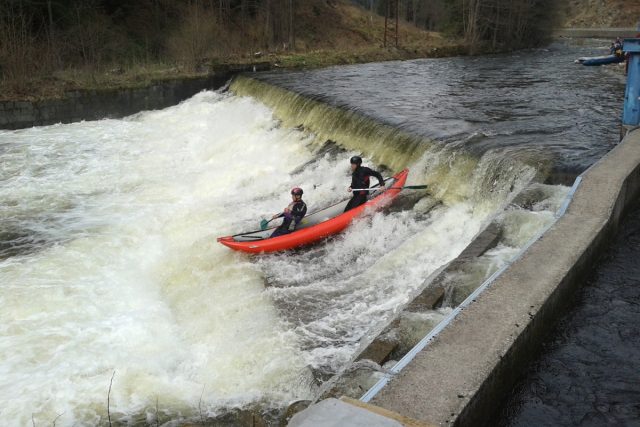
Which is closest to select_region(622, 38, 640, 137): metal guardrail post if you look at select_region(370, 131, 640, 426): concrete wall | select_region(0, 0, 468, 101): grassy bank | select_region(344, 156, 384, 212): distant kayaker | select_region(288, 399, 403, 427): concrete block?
select_region(370, 131, 640, 426): concrete wall

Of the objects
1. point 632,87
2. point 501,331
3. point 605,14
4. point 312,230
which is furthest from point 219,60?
point 605,14

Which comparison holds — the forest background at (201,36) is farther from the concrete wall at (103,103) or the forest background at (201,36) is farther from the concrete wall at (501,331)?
the concrete wall at (501,331)

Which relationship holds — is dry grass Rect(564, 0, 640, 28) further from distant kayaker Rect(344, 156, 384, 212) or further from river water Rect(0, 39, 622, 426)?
distant kayaker Rect(344, 156, 384, 212)

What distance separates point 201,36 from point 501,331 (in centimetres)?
2093

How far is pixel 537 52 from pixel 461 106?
63.0ft

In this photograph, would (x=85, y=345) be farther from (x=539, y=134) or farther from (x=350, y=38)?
(x=350, y=38)

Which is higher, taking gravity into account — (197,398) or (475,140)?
(475,140)

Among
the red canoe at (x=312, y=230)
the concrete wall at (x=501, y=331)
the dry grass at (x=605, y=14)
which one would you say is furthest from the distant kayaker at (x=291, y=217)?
the dry grass at (x=605, y=14)

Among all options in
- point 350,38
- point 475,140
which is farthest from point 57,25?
point 475,140

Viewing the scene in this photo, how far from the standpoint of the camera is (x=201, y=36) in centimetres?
2205

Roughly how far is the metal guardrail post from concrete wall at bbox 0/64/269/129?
14478mm

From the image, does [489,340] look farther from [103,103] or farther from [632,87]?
[103,103]

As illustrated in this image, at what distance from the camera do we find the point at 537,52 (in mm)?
29609

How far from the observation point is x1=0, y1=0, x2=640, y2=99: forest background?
19125mm
